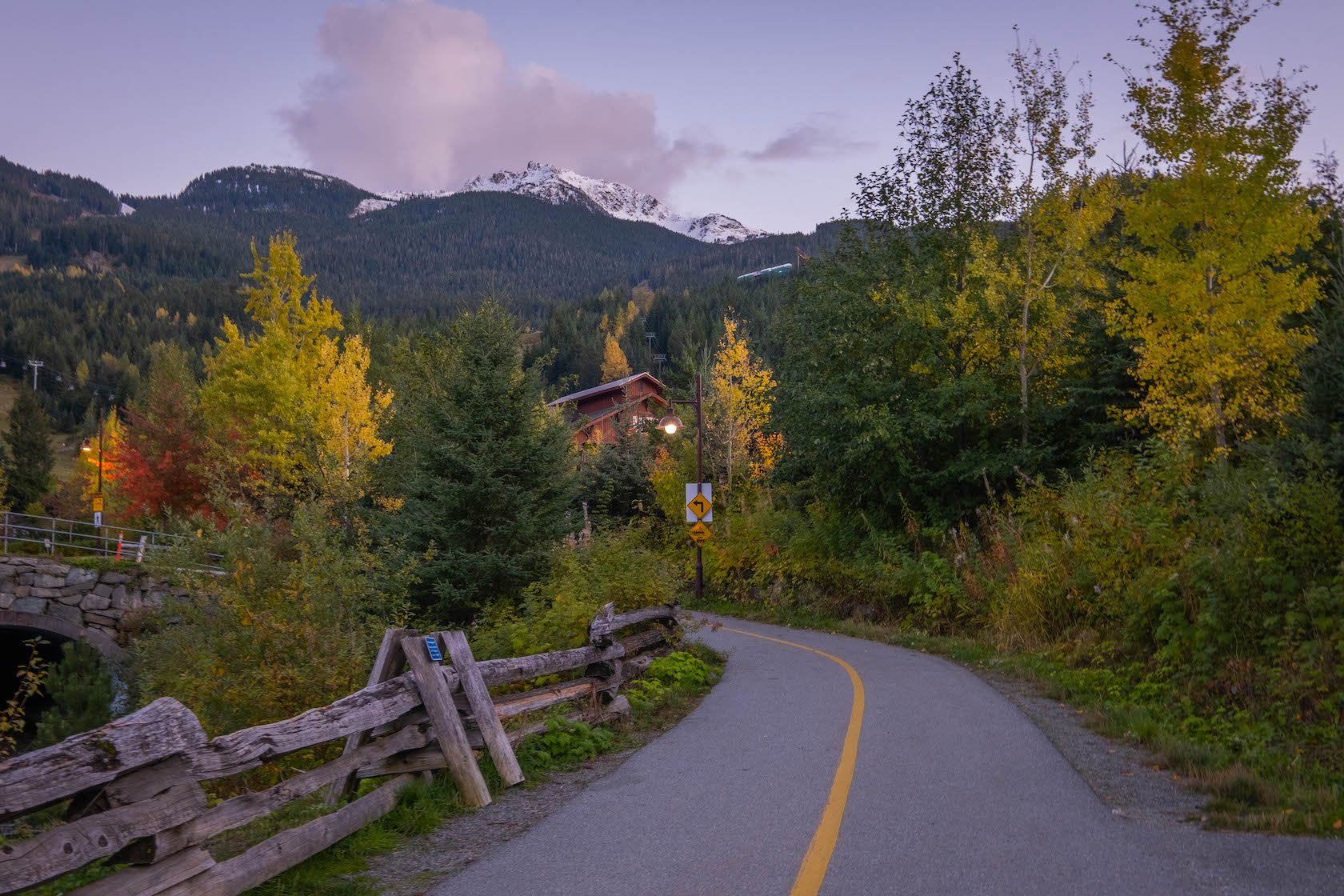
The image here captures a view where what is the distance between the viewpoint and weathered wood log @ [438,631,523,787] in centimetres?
749

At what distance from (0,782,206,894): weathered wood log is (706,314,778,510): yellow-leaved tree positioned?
112ft

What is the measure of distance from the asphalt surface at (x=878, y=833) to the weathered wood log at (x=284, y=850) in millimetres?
833

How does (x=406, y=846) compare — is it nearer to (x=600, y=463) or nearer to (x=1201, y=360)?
(x=1201, y=360)

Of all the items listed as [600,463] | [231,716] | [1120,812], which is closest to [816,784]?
[1120,812]

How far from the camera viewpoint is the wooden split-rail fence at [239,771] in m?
3.76

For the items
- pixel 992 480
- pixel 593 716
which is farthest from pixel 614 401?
pixel 593 716

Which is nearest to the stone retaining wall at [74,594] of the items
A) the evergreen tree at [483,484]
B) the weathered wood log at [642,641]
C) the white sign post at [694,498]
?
the evergreen tree at [483,484]

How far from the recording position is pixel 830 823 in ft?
20.4

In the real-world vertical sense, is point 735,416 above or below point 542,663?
above

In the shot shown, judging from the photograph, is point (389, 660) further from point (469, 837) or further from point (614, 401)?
point (614, 401)

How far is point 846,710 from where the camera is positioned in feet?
36.4

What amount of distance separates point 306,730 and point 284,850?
2.25 feet

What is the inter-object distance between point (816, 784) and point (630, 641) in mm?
6116

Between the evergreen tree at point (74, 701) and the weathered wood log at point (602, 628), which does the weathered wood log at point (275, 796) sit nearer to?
the weathered wood log at point (602, 628)
